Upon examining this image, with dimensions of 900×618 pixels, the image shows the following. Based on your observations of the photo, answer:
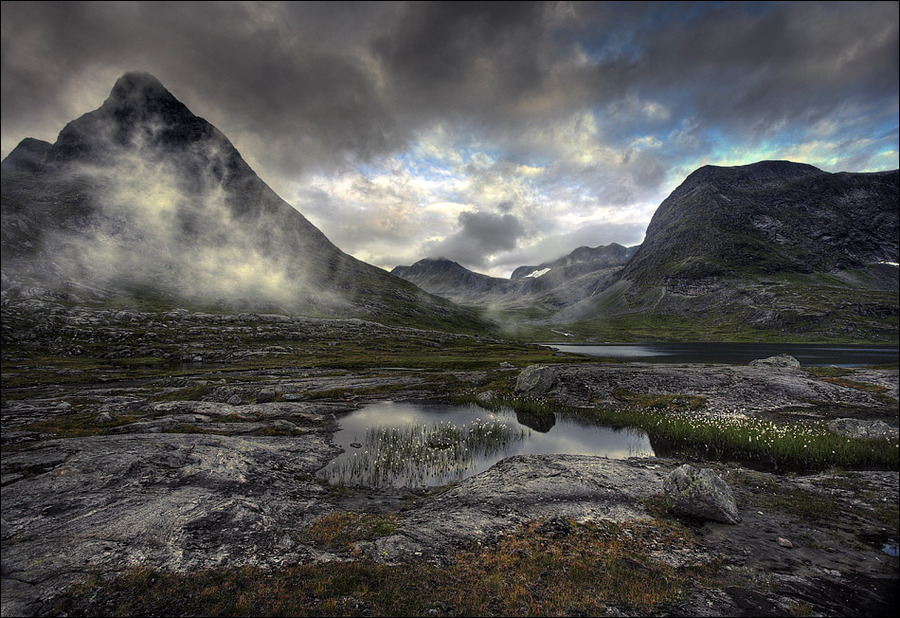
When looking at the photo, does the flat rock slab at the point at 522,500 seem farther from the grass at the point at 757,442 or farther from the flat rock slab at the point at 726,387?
the flat rock slab at the point at 726,387

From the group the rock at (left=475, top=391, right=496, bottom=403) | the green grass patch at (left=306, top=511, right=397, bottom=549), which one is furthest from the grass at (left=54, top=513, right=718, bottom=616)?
the rock at (left=475, top=391, right=496, bottom=403)

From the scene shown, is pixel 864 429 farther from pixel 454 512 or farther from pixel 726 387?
pixel 454 512

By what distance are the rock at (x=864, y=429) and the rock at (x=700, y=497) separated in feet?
85.9

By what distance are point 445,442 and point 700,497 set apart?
Result: 74.1ft

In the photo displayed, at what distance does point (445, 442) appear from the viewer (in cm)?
3628

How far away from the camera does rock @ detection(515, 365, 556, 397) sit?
58.3 meters

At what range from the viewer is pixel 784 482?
25.3m

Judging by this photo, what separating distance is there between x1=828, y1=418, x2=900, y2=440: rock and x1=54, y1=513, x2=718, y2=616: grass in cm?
3303

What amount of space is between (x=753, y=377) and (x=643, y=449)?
1531 inches

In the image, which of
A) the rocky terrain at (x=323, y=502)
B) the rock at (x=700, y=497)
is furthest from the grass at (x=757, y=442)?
the rock at (x=700, y=497)

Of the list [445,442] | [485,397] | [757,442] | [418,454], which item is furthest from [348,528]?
[485,397]

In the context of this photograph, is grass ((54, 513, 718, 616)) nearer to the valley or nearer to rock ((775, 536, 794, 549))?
the valley

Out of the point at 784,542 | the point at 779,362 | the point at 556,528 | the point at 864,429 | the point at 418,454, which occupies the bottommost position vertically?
the point at 418,454

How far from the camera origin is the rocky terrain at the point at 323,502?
14664mm
